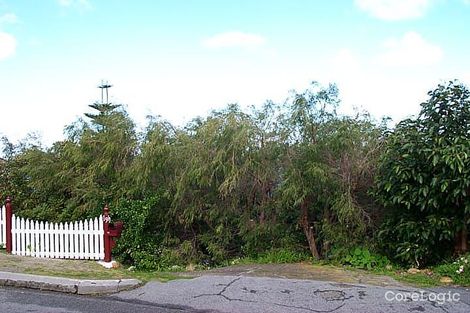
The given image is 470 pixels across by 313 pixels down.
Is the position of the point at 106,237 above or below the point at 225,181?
below

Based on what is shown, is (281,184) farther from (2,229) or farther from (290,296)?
(2,229)

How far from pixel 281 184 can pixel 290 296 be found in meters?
3.14

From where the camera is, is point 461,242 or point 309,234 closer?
point 461,242

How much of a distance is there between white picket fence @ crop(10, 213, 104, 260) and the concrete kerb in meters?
2.57

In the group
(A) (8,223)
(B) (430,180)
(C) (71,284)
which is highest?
(B) (430,180)

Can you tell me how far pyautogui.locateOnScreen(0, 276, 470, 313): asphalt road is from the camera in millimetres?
6016

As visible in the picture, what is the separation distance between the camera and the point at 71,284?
702 centimetres

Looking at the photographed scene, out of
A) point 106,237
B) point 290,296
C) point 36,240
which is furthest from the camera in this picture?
point 36,240

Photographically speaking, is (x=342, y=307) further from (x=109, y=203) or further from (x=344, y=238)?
(x=109, y=203)

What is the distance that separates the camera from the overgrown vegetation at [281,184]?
27.4ft

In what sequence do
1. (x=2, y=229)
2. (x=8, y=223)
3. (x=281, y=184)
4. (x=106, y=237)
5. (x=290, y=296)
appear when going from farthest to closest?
(x=2, y=229) → (x=8, y=223) → (x=106, y=237) → (x=281, y=184) → (x=290, y=296)

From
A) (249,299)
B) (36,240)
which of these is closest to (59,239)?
(36,240)

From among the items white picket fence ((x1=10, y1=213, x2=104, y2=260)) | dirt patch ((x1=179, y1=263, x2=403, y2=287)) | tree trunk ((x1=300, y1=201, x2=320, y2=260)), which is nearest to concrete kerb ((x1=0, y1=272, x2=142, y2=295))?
dirt patch ((x1=179, y1=263, x2=403, y2=287))

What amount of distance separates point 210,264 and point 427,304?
199 inches
